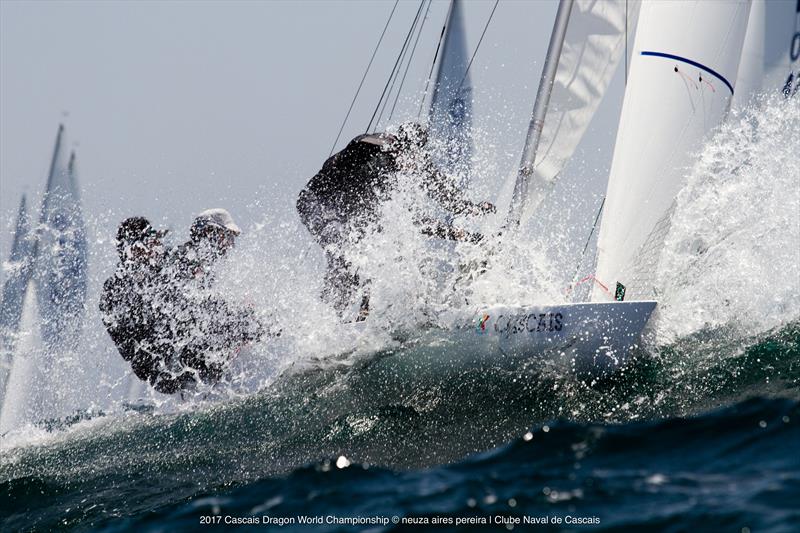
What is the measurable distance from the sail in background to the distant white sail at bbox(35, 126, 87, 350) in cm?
15

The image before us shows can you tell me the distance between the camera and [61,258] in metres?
10.5

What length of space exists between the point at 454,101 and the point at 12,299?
5.21 m

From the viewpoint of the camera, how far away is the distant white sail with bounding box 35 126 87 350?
995cm

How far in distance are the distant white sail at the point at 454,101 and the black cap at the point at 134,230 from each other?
4278 mm

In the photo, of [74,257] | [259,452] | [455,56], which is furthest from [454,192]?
[74,257]

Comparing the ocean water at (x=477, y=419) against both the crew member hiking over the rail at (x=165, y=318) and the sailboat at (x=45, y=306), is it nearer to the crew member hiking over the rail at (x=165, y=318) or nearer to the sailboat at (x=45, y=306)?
the crew member hiking over the rail at (x=165, y=318)

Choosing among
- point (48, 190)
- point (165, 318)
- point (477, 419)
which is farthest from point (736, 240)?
point (48, 190)

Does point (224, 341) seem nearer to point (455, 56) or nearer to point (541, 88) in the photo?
point (541, 88)

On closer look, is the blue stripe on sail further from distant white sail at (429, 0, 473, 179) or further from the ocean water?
distant white sail at (429, 0, 473, 179)

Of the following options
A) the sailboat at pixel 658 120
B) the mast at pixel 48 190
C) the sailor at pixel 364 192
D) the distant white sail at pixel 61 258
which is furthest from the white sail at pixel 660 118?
the mast at pixel 48 190

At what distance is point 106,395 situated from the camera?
17.6 ft

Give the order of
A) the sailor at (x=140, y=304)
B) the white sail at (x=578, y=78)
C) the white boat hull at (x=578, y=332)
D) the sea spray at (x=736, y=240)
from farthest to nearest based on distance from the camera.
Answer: the white sail at (x=578, y=78) → the sailor at (x=140, y=304) → the sea spray at (x=736, y=240) → the white boat hull at (x=578, y=332)

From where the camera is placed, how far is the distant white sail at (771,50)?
5445mm

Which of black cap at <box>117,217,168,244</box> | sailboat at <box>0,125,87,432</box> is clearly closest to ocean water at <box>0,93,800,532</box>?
black cap at <box>117,217,168,244</box>
